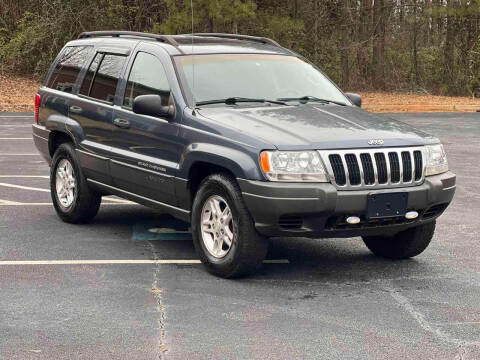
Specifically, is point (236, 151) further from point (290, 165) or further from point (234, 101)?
point (234, 101)

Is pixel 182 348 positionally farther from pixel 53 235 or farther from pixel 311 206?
pixel 53 235

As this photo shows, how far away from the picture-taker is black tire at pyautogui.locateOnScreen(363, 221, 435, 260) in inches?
300

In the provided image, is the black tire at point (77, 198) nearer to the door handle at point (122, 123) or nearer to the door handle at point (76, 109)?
the door handle at point (76, 109)

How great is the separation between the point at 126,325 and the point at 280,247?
2.83m

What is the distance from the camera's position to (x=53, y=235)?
28.4ft

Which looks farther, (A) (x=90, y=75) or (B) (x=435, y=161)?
(A) (x=90, y=75)

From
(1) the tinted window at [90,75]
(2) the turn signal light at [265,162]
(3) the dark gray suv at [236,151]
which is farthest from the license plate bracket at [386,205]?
(1) the tinted window at [90,75]

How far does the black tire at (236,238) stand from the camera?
6738 mm

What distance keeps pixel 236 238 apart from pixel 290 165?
27.6 inches

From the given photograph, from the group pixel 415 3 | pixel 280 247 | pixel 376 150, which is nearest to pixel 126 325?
pixel 376 150

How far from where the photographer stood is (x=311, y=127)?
6930 mm

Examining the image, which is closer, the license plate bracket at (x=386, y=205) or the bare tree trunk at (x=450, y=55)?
the license plate bracket at (x=386, y=205)

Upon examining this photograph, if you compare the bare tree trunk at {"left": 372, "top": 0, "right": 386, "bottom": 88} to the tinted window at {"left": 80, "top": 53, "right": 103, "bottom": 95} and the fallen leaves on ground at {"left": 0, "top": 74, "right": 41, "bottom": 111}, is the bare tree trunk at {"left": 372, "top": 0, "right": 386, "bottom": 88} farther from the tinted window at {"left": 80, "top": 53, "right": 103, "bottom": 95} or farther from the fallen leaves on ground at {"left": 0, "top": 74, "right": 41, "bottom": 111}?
the tinted window at {"left": 80, "top": 53, "right": 103, "bottom": 95}

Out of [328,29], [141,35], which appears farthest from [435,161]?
[328,29]
